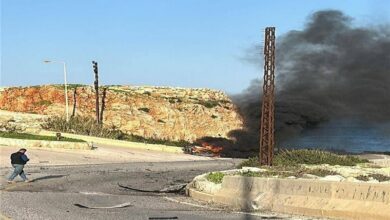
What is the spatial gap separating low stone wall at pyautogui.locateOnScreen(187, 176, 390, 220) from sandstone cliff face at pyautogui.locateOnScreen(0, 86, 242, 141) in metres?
47.6

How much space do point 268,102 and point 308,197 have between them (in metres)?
10.1

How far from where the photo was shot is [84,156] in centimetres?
3344

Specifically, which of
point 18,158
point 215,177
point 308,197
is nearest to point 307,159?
point 215,177

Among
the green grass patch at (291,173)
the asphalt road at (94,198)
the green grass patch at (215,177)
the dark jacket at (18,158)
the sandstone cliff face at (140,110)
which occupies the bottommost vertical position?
the asphalt road at (94,198)

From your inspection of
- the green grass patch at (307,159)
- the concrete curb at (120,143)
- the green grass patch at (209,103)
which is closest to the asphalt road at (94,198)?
the green grass patch at (307,159)

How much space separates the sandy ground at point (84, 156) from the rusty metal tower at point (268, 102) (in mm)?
11965

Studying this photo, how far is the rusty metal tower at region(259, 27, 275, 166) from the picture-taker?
68.2 feet

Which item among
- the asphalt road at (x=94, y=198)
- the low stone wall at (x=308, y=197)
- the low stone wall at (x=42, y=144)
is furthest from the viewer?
the low stone wall at (x=42, y=144)

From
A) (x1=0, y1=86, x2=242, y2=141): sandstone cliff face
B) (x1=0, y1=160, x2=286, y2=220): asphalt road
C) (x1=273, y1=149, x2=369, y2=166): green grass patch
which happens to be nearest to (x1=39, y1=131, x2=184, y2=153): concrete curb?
(x1=0, y1=86, x2=242, y2=141): sandstone cliff face

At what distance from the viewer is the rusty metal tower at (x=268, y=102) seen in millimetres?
20797

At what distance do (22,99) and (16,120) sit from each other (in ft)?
65.2

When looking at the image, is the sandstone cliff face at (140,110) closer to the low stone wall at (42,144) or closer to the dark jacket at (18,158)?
the low stone wall at (42,144)

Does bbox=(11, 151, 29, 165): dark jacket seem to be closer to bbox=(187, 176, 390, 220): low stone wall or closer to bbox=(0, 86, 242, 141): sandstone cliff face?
bbox=(187, 176, 390, 220): low stone wall

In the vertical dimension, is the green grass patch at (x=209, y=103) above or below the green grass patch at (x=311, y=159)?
above
